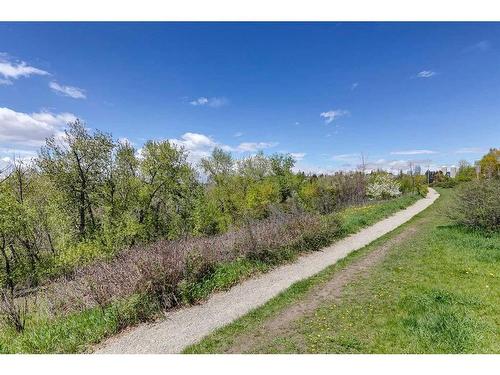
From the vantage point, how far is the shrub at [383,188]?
38181mm

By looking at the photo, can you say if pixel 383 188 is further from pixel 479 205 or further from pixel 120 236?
pixel 120 236

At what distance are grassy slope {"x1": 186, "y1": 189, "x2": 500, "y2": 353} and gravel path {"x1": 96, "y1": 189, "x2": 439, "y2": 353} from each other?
0.38 meters

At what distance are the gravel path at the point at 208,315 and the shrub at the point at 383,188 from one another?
31198 mm

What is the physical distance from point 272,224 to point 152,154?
13.9 metres

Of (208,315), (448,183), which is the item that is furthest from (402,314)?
(448,183)

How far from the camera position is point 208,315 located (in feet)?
20.7

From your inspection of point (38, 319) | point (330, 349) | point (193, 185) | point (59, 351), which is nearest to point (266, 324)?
point (330, 349)

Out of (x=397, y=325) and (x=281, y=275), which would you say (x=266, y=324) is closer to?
(x=397, y=325)

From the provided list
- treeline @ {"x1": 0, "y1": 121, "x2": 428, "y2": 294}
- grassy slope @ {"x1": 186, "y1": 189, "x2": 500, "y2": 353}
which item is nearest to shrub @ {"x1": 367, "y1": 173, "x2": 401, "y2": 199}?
treeline @ {"x1": 0, "y1": 121, "x2": 428, "y2": 294}

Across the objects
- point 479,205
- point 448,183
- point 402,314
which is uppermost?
point 479,205

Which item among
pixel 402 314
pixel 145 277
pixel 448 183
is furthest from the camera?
pixel 448 183


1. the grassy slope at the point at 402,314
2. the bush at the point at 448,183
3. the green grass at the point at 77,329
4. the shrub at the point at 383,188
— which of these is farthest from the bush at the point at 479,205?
the bush at the point at 448,183

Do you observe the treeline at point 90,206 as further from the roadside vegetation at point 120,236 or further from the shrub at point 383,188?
the shrub at point 383,188

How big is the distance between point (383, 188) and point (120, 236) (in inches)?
1318
